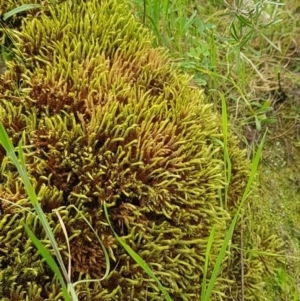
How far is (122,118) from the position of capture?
3.97 ft

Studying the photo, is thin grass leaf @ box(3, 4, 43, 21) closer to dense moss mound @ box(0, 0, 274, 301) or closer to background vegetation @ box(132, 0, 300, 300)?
dense moss mound @ box(0, 0, 274, 301)

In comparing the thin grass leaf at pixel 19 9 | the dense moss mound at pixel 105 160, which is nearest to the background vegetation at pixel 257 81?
the dense moss mound at pixel 105 160

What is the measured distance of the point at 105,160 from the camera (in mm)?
1157

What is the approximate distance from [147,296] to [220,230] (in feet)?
0.98

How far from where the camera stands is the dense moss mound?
1.09 meters

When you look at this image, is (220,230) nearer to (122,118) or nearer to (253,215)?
(253,215)

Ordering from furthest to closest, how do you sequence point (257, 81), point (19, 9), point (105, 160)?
point (257, 81) < point (19, 9) < point (105, 160)

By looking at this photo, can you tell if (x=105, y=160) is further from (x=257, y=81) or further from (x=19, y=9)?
(x=257, y=81)

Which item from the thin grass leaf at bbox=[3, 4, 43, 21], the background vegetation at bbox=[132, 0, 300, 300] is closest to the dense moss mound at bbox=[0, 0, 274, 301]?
the thin grass leaf at bbox=[3, 4, 43, 21]

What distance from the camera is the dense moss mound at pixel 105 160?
1091 mm

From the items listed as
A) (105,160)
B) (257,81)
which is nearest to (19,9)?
(105,160)

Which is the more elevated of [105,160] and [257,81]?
[257,81]

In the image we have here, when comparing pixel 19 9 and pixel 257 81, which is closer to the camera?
pixel 19 9

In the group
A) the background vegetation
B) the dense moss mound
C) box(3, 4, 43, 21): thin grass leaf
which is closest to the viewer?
the dense moss mound
